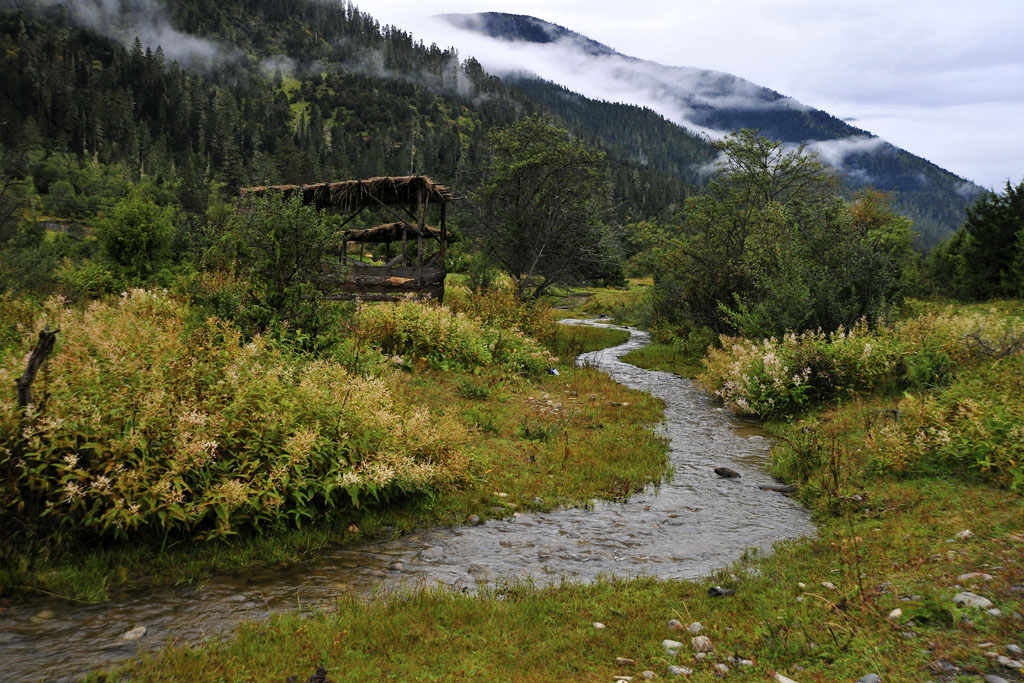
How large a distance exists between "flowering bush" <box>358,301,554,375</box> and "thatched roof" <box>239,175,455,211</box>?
7.13 metres

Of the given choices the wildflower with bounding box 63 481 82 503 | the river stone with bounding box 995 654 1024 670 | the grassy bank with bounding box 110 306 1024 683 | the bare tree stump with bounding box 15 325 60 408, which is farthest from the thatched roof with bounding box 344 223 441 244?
the river stone with bounding box 995 654 1024 670

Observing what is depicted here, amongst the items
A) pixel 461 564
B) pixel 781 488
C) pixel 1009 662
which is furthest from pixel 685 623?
pixel 781 488

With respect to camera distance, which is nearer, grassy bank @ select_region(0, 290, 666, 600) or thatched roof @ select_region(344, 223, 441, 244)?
grassy bank @ select_region(0, 290, 666, 600)

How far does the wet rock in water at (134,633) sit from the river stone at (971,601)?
18.0 feet

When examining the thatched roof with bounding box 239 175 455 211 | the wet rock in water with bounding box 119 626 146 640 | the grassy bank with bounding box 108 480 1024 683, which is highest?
the thatched roof with bounding box 239 175 455 211

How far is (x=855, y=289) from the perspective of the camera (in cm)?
1434

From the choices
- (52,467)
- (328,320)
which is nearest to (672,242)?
(328,320)

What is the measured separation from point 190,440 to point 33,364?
53.8 inches

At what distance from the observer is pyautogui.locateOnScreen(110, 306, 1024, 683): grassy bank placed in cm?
316

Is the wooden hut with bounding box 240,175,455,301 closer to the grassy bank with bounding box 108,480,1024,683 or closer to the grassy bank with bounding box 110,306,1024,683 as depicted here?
the grassy bank with bounding box 110,306,1024,683

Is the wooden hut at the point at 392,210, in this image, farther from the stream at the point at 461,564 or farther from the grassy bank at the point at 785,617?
the grassy bank at the point at 785,617

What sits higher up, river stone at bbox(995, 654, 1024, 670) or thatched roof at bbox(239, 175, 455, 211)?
thatched roof at bbox(239, 175, 455, 211)

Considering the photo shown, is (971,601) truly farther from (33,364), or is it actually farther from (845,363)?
(845,363)

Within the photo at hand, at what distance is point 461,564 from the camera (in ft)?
17.1
